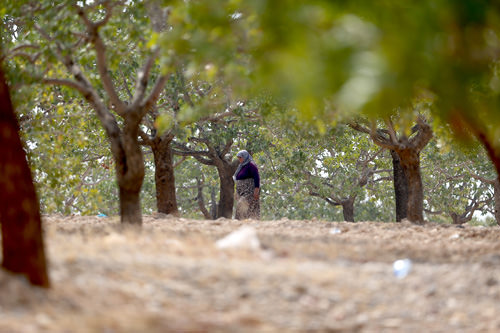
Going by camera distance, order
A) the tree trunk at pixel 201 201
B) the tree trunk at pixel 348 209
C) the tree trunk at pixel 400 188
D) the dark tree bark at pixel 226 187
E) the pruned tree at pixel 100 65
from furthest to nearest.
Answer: the tree trunk at pixel 201 201 → the tree trunk at pixel 348 209 → the dark tree bark at pixel 226 187 → the tree trunk at pixel 400 188 → the pruned tree at pixel 100 65

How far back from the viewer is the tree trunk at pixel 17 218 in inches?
195

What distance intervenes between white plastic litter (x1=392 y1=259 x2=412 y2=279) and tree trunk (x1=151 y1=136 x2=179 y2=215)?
8464 mm

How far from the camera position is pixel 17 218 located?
196 inches

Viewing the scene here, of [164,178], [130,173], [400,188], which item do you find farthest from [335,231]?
[400,188]

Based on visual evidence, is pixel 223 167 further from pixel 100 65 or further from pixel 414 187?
pixel 100 65

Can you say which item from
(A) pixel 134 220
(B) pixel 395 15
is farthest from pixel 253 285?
(A) pixel 134 220

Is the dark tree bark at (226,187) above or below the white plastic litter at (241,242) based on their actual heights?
above

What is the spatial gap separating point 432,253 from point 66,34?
19.0 feet

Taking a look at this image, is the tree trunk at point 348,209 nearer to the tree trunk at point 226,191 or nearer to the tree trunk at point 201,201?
the tree trunk at point 226,191

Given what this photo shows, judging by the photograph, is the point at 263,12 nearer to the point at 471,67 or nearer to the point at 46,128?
the point at 471,67

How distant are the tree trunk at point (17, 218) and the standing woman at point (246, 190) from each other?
10519mm

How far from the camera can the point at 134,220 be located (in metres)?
9.87

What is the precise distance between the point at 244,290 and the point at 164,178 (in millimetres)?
9849

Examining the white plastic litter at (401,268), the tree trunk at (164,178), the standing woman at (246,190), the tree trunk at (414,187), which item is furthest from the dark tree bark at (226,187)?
the white plastic litter at (401,268)
